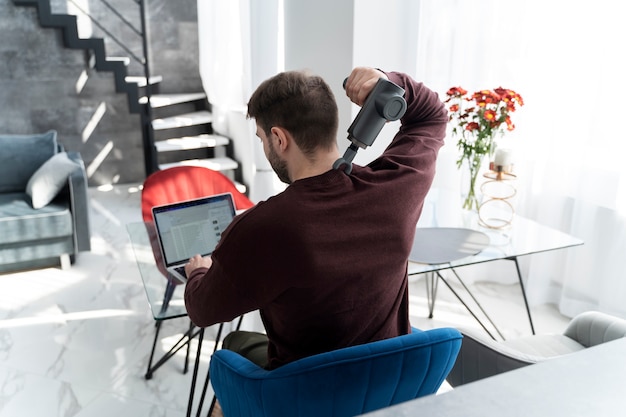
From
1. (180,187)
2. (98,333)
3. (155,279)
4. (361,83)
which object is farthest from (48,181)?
(361,83)

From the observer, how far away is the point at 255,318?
2551mm

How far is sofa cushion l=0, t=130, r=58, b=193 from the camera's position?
14.0 feet

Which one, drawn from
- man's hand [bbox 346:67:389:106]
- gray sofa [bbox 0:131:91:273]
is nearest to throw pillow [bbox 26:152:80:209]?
gray sofa [bbox 0:131:91:273]

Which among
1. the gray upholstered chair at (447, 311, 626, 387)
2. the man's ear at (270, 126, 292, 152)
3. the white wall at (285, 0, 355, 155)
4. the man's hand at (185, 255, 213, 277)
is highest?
the white wall at (285, 0, 355, 155)

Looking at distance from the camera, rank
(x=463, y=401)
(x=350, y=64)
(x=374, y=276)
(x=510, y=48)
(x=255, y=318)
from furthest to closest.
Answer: (x=510, y=48) < (x=350, y=64) < (x=255, y=318) < (x=374, y=276) < (x=463, y=401)

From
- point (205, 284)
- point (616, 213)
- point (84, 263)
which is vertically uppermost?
point (205, 284)

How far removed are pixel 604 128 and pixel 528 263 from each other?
100cm

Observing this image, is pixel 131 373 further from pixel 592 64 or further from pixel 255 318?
pixel 592 64

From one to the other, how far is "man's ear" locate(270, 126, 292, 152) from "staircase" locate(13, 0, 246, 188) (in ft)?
13.8

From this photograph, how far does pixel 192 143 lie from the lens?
5.89 meters

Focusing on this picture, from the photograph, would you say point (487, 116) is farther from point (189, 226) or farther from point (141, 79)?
point (141, 79)

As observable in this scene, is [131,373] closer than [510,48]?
Yes

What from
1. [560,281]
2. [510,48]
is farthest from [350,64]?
[560,281]

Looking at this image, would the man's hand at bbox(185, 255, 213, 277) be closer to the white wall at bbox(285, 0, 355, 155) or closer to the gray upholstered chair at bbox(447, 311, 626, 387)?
the gray upholstered chair at bbox(447, 311, 626, 387)
